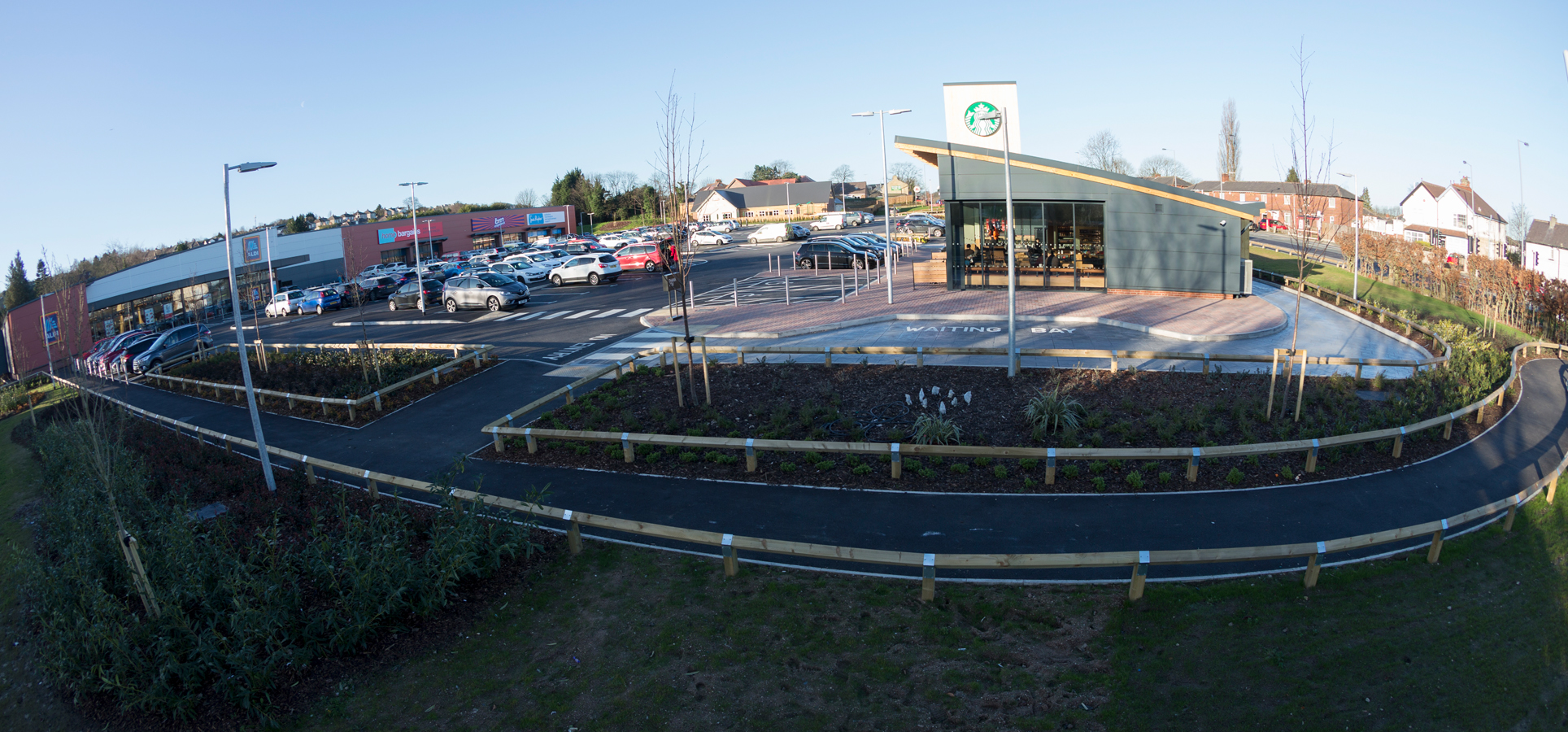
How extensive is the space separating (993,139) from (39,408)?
30.1 meters

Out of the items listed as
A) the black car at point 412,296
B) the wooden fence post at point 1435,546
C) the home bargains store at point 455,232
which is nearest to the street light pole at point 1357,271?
the wooden fence post at point 1435,546

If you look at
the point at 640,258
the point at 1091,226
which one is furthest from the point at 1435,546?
the point at 640,258

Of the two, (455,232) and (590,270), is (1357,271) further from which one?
(455,232)

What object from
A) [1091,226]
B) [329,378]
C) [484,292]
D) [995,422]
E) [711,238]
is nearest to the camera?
[995,422]

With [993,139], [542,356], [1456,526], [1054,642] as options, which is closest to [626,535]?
[1054,642]

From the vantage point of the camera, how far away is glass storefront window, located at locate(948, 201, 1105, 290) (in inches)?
1006

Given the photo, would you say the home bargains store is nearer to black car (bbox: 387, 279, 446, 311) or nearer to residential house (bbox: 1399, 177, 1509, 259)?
black car (bbox: 387, 279, 446, 311)

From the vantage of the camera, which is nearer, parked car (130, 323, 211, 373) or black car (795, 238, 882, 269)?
parked car (130, 323, 211, 373)

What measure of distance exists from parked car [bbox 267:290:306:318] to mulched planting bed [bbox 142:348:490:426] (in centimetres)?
1668

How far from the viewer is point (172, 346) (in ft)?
94.2

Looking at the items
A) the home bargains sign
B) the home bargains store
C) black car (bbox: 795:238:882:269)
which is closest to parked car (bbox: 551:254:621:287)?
black car (bbox: 795:238:882:269)

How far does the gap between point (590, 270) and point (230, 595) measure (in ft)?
103

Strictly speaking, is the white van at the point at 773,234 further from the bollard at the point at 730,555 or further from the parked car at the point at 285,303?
the bollard at the point at 730,555

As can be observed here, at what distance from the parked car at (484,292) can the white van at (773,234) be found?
1097 inches
